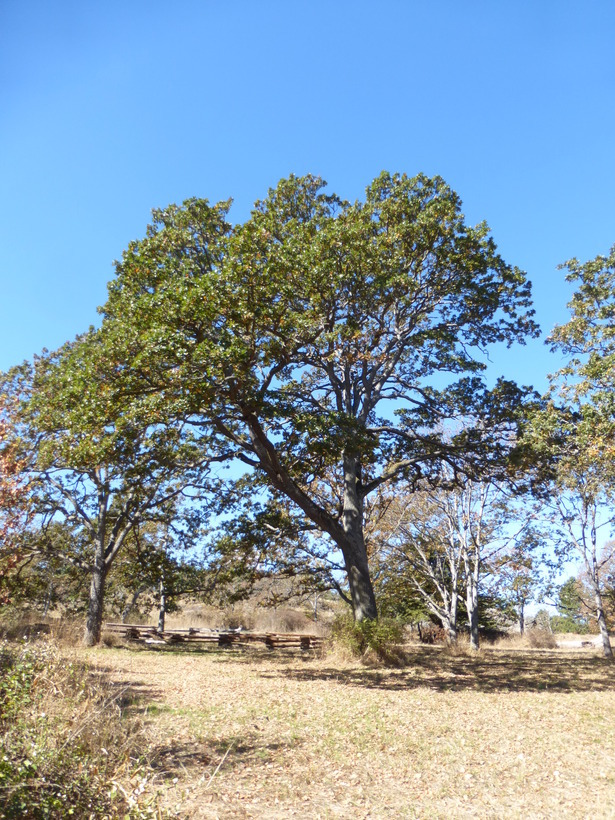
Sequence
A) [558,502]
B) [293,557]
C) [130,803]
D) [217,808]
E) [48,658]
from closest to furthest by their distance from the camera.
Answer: [130,803]
[217,808]
[48,658]
[293,557]
[558,502]

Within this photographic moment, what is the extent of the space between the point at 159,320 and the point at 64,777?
8.48 m

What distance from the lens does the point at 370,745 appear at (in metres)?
6.55

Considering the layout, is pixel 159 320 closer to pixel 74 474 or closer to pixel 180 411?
pixel 180 411

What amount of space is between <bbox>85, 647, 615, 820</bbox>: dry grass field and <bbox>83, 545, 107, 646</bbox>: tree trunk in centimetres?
667

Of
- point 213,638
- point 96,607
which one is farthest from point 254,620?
point 96,607

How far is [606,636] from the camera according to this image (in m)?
22.2

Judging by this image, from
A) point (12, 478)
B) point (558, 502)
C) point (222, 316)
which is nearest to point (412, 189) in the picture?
point (222, 316)

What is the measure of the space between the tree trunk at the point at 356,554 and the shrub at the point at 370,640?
1.58 feet

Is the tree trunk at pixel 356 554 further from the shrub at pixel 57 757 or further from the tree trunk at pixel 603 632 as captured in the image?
the tree trunk at pixel 603 632

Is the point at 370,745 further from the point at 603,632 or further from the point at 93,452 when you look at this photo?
the point at 603,632

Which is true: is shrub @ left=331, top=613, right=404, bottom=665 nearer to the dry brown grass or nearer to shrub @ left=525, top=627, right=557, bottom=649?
the dry brown grass

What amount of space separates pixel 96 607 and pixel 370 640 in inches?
416

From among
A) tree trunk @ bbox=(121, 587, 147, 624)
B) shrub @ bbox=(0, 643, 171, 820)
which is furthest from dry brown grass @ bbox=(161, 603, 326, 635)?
shrub @ bbox=(0, 643, 171, 820)

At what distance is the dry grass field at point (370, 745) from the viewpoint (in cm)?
486
